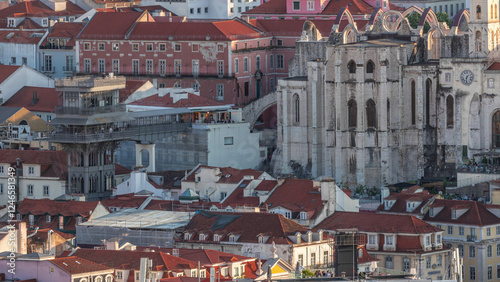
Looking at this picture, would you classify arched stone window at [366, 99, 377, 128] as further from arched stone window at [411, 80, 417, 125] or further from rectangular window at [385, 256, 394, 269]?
rectangular window at [385, 256, 394, 269]

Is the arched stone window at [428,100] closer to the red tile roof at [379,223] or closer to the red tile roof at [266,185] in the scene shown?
the red tile roof at [266,185]

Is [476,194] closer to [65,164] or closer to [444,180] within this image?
[444,180]

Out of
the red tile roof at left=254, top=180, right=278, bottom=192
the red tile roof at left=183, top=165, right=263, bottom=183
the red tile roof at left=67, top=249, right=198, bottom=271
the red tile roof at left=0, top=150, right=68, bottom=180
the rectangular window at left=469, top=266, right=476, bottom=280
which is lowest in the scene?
the rectangular window at left=469, top=266, right=476, bottom=280

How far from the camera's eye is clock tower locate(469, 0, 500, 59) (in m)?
175

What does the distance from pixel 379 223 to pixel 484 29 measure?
1306 inches

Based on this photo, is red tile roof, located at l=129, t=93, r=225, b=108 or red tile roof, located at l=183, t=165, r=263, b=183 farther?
red tile roof, located at l=129, t=93, r=225, b=108

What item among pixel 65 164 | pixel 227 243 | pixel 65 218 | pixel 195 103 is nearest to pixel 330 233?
pixel 227 243

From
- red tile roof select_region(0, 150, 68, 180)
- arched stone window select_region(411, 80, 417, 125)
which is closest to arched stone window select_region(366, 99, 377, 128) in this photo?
arched stone window select_region(411, 80, 417, 125)

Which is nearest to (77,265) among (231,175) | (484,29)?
(231,175)

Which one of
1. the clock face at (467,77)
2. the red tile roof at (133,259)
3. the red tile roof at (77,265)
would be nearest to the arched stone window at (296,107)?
the clock face at (467,77)

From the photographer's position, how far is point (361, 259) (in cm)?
13712

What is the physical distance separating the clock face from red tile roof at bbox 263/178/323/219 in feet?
73.5

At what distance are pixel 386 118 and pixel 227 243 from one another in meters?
40.2

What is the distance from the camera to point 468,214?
150 m
